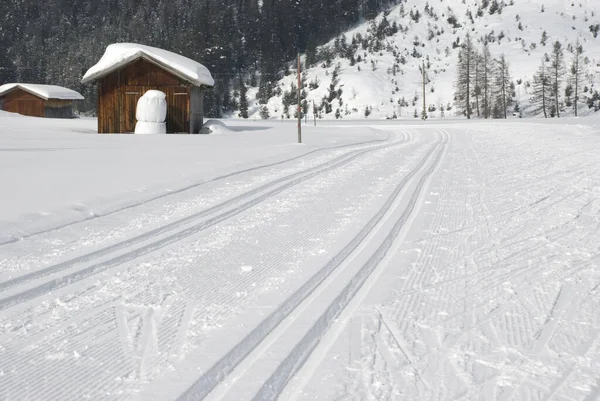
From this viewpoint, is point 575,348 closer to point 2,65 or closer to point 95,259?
point 95,259

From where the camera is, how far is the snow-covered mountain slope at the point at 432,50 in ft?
193

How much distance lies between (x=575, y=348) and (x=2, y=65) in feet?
260

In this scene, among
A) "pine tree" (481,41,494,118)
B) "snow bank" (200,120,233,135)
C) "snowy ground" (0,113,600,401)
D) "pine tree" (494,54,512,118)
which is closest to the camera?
"snowy ground" (0,113,600,401)

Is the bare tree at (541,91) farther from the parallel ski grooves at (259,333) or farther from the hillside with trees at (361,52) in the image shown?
the parallel ski grooves at (259,333)

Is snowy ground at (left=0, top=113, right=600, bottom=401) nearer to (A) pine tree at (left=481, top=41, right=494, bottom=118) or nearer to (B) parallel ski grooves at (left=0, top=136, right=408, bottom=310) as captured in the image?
(B) parallel ski grooves at (left=0, top=136, right=408, bottom=310)

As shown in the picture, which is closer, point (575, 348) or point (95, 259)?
point (575, 348)

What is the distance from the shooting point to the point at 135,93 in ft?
91.3

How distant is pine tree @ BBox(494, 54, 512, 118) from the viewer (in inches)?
2073

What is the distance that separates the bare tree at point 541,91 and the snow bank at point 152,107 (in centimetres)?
3729

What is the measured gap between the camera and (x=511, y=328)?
3742 millimetres

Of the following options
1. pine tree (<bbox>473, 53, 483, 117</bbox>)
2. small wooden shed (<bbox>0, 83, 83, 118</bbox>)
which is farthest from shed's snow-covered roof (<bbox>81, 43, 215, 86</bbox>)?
pine tree (<bbox>473, 53, 483, 117</bbox>)

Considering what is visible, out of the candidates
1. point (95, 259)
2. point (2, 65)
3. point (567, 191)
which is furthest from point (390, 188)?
point (2, 65)

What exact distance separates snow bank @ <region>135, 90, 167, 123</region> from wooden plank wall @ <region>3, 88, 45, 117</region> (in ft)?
78.5

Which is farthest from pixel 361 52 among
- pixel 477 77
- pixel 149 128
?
pixel 149 128
